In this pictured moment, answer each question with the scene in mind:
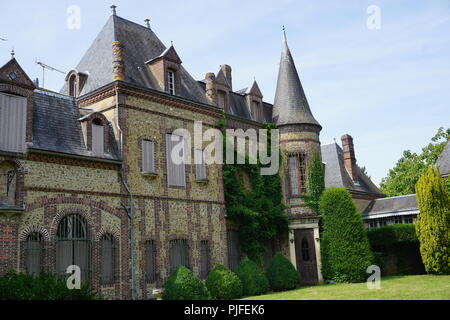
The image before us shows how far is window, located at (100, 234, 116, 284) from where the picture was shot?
16622 mm

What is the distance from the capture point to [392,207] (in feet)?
105

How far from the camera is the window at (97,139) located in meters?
17.3

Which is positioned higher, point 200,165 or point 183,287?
point 200,165

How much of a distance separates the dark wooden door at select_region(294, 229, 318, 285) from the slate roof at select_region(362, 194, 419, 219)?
28.4ft

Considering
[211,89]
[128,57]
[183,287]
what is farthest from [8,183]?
[211,89]

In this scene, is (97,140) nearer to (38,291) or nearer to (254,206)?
(38,291)

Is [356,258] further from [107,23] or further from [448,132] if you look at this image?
[448,132]

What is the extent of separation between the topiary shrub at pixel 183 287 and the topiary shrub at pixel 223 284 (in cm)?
82

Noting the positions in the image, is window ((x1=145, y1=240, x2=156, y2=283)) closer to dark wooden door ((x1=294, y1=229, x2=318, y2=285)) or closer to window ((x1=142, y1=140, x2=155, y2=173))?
window ((x1=142, y1=140, x2=155, y2=173))

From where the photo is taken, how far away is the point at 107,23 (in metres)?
22.4

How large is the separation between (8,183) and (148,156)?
227 inches

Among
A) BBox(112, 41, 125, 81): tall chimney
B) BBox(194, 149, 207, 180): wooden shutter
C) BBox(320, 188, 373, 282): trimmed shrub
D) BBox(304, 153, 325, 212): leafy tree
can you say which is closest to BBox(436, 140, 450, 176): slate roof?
BBox(304, 153, 325, 212): leafy tree

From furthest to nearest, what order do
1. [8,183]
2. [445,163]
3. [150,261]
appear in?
[445,163] < [150,261] < [8,183]

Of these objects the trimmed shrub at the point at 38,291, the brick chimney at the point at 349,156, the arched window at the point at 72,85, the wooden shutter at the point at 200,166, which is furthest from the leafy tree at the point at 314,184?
the trimmed shrub at the point at 38,291
